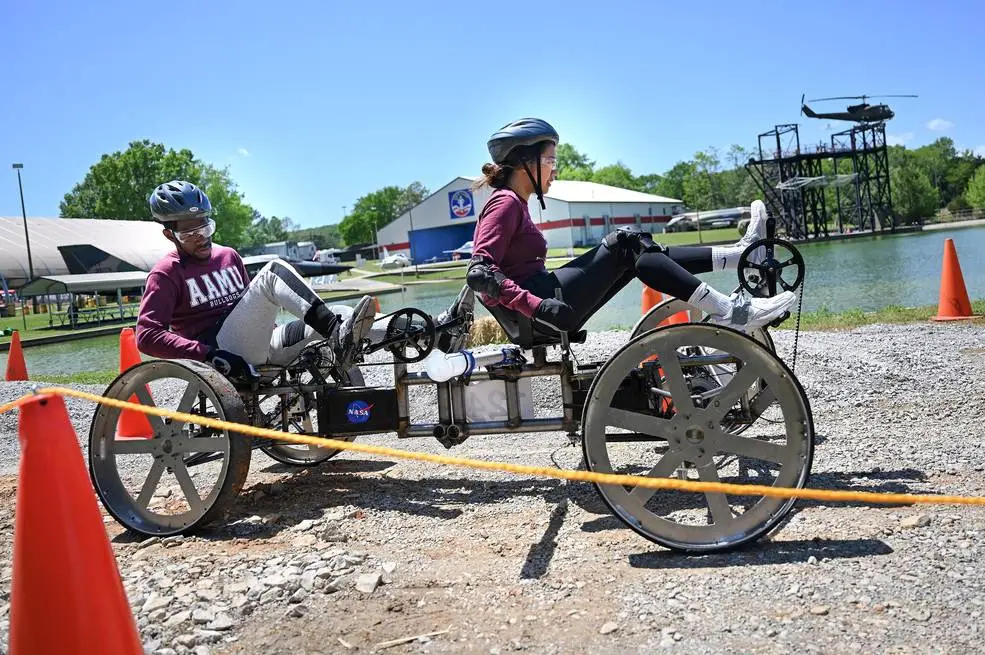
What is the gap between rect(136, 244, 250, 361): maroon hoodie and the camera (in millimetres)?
5094

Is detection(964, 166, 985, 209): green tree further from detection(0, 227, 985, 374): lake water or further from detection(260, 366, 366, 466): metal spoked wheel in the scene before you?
detection(260, 366, 366, 466): metal spoked wheel

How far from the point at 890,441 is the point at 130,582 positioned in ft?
15.0

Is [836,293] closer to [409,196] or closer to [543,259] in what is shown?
[543,259]

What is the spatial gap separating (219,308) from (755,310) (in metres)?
3.31

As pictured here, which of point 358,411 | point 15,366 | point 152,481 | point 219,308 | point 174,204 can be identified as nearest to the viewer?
point 152,481

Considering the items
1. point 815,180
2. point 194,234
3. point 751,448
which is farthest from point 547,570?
point 815,180

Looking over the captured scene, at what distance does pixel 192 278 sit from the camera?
538cm

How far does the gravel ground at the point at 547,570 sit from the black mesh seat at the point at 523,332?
92 centimetres

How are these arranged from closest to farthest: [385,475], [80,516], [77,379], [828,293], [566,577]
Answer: [80,516], [566,577], [385,475], [77,379], [828,293]

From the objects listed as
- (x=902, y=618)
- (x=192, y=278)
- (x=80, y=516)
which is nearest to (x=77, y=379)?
(x=192, y=278)

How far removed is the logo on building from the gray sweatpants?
78.1 metres

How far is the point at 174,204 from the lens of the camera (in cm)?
533

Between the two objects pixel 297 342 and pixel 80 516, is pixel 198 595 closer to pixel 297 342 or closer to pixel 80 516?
pixel 80 516

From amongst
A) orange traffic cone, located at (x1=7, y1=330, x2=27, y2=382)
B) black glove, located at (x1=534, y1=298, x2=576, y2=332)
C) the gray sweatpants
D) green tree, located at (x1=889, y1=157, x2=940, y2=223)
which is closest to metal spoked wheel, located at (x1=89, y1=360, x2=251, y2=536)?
the gray sweatpants
